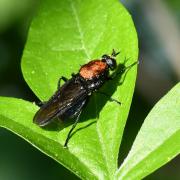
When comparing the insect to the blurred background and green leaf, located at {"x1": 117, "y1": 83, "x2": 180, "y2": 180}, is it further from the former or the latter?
the blurred background

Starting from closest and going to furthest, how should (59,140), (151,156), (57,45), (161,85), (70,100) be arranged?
(151,156) < (59,140) < (57,45) < (70,100) < (161,85)

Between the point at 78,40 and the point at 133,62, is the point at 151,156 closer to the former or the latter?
the point at 133,62

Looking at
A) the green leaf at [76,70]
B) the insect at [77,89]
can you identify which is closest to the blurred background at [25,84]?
the insect at [77,89]

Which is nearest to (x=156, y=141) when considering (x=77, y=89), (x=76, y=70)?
(x=76, y=70)

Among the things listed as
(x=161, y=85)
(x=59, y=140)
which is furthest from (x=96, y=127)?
(x=161, y=85)

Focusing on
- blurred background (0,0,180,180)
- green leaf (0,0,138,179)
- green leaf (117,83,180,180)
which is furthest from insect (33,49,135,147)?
blurred background (0,0,180,180)

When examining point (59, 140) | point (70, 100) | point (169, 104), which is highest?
point (169, 104)
